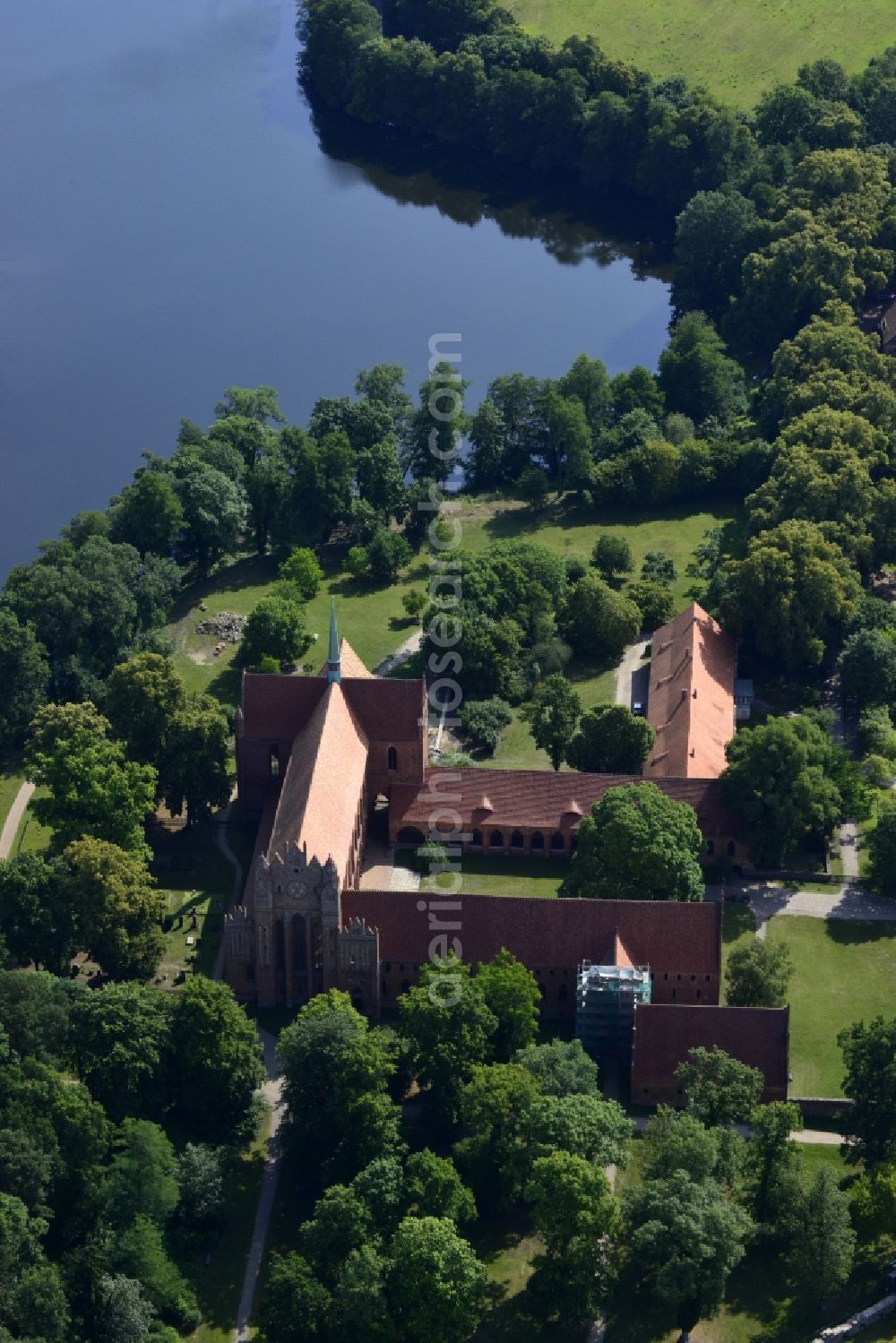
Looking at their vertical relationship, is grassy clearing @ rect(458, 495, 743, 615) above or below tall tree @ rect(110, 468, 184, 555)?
above

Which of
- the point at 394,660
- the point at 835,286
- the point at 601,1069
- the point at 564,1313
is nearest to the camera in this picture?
the point at 564,1313

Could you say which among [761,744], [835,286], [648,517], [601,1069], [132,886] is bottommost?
[601,1069]

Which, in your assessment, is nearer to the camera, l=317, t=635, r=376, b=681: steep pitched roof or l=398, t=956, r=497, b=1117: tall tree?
l=398, t=956, r=497, b=1117: tall tree

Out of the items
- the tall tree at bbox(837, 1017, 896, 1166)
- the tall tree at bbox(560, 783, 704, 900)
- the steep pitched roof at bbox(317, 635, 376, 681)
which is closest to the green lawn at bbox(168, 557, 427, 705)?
the steep pitched roof at bbox(317, 635, 376, 681)

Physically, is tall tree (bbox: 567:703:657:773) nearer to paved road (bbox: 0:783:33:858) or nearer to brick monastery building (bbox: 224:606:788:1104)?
brick monastery building (bbox: 224:606:788:1104)

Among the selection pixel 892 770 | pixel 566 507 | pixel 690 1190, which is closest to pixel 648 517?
pixel 566 507

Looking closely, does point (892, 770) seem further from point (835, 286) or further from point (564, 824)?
point (835, 286)
